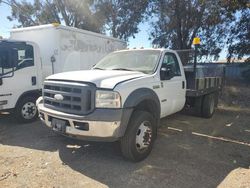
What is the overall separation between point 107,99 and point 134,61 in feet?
5.88

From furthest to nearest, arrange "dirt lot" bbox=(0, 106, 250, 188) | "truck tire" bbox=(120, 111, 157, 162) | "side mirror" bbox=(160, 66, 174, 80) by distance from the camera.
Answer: "side mirror" bbox=(160, 66, 174, 80) < "truck tire" bbox=(120, 111, 157, 162) < "dirt lot" bbox=(0, 106, 250, 188)

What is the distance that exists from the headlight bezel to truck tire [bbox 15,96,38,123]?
12.3ft

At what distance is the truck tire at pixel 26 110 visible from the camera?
23.6 feet

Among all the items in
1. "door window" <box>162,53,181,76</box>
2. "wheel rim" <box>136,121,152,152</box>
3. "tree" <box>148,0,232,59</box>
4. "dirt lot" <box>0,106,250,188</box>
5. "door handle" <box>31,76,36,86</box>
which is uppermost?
"tree" <box>148,0,232,59</box>

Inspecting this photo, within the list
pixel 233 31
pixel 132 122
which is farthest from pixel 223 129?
pixel 233 31

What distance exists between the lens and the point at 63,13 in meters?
23.1

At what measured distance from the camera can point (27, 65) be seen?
24.0 feet

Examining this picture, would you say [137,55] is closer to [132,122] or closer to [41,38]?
[132,122]

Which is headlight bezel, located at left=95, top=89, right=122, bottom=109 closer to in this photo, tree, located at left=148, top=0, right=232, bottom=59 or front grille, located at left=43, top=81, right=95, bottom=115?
front grille, located at left=43, top=81, right=95, bottom=115

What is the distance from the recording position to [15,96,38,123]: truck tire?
7.18 metres

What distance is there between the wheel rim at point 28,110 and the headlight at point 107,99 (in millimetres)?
3797

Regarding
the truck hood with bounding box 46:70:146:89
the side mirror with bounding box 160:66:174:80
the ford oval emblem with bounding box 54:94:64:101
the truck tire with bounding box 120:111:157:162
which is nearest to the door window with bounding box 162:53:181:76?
the side mirror with bounding box 160:66:174:80

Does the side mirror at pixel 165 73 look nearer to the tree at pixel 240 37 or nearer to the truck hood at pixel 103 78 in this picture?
the truck hood at pixel 103 78

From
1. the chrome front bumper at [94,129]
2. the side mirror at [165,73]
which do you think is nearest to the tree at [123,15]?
the side mirror at [165,73]
